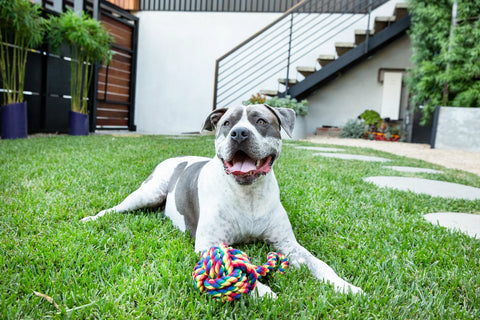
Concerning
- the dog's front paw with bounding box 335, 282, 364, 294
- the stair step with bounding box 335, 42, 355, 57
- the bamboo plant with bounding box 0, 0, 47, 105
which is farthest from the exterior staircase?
the dog's front paw with bounding box 335, 282, 364, 294

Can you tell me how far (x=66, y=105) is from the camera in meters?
8.16

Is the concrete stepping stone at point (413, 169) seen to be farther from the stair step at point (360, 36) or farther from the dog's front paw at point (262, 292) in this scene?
the stair step at point (360, 36)

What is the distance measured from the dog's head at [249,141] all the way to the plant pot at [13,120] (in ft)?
17.7

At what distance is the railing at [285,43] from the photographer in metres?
9.96

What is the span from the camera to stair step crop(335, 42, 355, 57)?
8.98 m

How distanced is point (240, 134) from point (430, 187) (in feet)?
7.58

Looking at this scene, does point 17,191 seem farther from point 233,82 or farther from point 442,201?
point 233,82

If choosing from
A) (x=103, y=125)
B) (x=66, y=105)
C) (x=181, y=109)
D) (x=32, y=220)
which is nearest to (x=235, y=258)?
(x=32, y=220)

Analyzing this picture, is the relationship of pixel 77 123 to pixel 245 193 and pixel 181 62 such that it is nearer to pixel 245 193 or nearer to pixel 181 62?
pixel 181 62

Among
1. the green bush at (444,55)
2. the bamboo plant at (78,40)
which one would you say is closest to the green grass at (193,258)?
the bamboo plant at (78,40)

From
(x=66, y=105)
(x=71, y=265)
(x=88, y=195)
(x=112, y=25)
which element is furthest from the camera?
(x=112, y=25)

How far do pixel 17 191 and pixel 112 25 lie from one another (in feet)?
27.7

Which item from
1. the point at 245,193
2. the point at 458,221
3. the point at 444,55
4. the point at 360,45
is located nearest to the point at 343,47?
the point at 360,45

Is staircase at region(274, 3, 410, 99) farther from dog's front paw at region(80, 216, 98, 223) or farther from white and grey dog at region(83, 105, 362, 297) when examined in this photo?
dog's front paw at region(80, 216, 98, 223)
